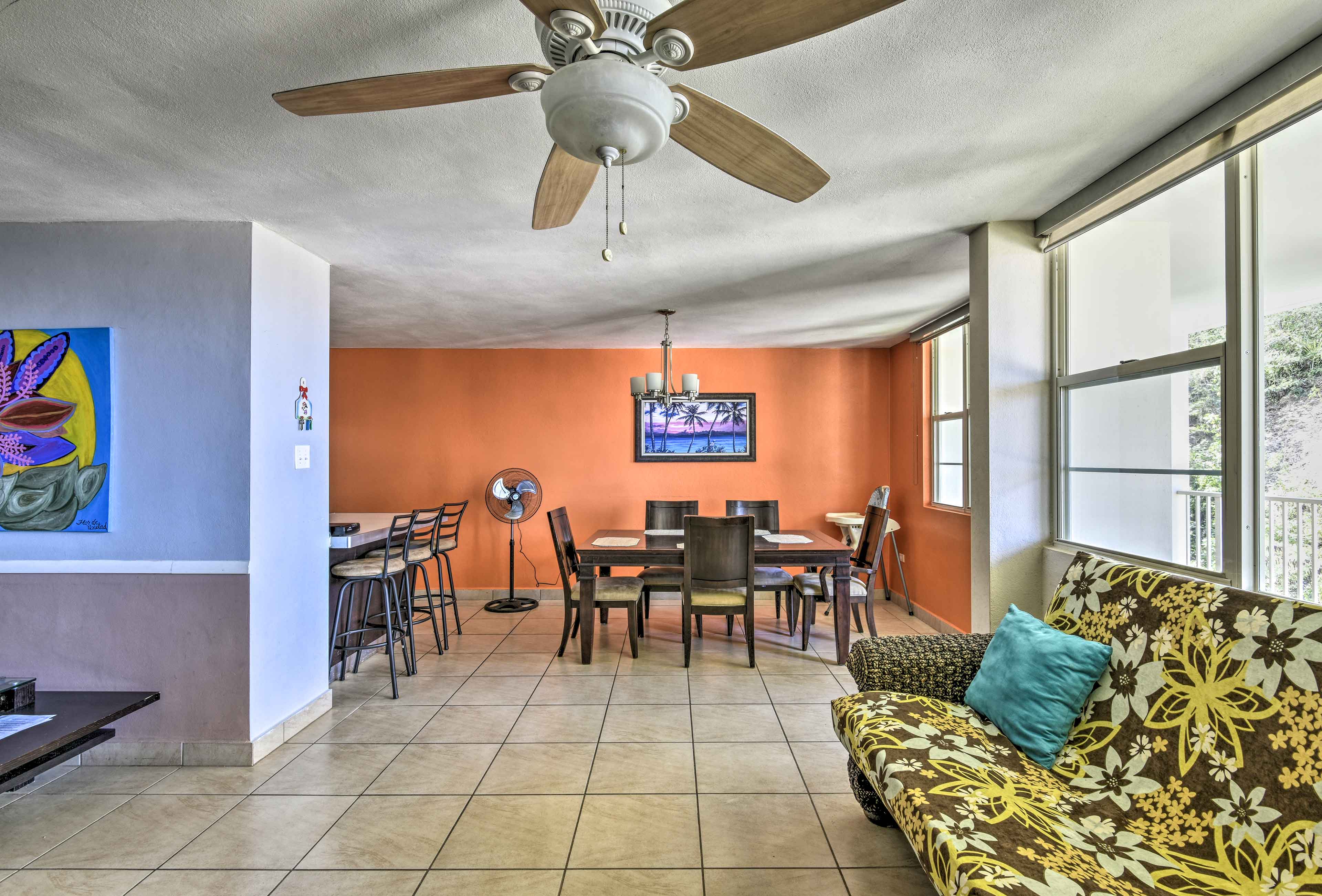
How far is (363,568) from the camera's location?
3506mm

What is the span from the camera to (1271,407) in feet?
6.12

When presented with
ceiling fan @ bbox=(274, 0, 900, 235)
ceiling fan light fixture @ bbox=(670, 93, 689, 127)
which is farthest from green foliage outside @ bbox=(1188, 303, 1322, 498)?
ceiling fan light fixture @ bbox=(670, 93, 689, 127)

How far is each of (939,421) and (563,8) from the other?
4.66 meters

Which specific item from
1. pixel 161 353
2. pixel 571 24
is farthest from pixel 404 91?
pixel 161 353

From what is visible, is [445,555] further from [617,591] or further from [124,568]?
[124,568]

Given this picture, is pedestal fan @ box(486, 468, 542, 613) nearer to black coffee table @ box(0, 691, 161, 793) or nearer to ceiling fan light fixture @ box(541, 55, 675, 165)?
black coffee table @ box(0, 691, 161, 793)

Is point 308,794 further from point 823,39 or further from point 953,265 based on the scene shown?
point 953,265

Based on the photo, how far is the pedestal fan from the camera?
5.48 m

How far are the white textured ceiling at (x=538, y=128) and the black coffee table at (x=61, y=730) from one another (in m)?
1.98

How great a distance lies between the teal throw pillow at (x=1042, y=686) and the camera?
5.94 ft

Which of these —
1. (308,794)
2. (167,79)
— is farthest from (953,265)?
(308,794)

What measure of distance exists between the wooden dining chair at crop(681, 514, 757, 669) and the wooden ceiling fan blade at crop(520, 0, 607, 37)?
296 centimetres

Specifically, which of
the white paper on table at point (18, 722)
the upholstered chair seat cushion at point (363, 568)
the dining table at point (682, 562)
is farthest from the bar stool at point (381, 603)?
the white paper on table at point (18, 722)

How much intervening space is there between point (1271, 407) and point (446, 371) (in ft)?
18.3
